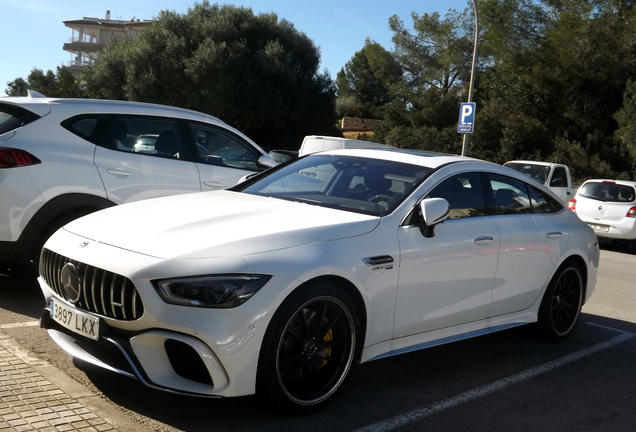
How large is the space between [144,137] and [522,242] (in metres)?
3.62

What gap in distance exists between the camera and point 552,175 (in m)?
18.1

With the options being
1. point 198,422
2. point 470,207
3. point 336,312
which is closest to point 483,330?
point 470,207

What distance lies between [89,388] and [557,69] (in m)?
34.1

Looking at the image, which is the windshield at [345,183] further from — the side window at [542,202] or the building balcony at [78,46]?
the building balcony at [78,46]

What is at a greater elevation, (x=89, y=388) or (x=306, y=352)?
(x=306, y=352)

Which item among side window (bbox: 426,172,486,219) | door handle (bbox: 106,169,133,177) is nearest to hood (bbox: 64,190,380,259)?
side window (bbox: 426,172,486,219)

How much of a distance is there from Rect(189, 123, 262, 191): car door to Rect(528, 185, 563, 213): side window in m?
2.93

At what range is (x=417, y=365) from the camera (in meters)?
5.15

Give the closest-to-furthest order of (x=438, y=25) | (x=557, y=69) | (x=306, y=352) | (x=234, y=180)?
1. (x=306, y=352)
2. (x=234, y=180)
3. (x=557, y=69)
4. (x=438, y=25)

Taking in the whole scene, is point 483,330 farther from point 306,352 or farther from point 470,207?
point 306,352

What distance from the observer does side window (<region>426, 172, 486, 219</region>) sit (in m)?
4.91

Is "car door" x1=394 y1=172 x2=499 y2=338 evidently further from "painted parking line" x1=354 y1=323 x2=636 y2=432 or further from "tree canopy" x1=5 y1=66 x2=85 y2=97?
"tree canopy" x1=5 y1=66 x2=85 y2=97

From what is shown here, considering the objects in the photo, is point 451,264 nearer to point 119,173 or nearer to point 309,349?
point 309,349

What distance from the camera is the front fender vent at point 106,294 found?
3.55 m
